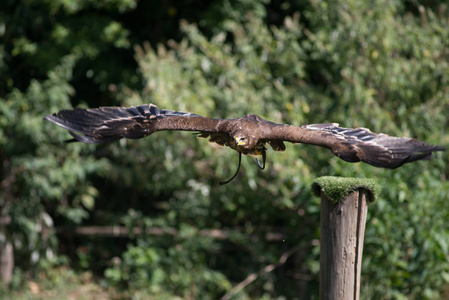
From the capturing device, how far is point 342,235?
2.48 meters

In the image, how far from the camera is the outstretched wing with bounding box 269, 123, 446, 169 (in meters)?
2.70

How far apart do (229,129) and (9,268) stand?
3.58 metres

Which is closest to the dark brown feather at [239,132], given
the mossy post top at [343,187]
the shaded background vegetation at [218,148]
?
the mossy post top at [343,187]

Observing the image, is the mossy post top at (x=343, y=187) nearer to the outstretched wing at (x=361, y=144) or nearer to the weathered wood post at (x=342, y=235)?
the weathered wood post at (x=342, y=235)

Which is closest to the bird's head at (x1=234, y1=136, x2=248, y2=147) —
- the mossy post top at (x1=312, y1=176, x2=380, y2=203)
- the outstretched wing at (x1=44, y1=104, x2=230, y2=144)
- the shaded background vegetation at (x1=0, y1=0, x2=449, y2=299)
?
the outstretched wing at (x1=44, y1=104, x2=230, y2=144)

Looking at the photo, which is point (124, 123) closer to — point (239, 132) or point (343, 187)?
point (239, 132)

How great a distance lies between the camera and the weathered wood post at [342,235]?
8.14 ft

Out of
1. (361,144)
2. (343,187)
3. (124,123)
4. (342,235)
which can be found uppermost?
(124,123)

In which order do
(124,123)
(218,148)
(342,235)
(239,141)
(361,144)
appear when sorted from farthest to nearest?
1. (218,148)
2. (124,123)
3. (239,141)
4. (361,144)
5. (342,235)

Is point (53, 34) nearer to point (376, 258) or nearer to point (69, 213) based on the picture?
point (69, 213)

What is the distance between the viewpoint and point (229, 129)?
331 cm

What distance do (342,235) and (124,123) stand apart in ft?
5.12

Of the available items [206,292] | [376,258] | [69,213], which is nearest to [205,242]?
[206,292]

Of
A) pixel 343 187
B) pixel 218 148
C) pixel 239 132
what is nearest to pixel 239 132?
pixel 239 132
